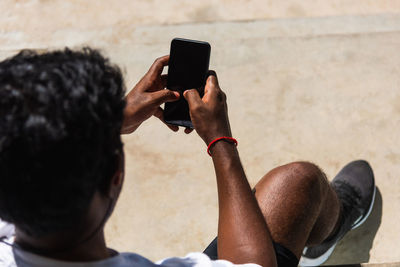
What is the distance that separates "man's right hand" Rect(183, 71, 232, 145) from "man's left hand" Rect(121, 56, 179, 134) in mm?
115

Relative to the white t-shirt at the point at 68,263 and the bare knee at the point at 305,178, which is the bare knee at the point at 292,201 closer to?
the bare knee at the point at 305,178

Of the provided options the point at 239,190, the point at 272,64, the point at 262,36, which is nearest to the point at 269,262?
the point at 239,190

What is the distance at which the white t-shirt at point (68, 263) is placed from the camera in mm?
766

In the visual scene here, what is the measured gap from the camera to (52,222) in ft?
2.31

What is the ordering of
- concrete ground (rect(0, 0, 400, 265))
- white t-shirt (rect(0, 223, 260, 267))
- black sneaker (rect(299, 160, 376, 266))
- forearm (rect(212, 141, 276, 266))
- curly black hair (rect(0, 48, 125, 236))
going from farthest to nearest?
concrete ground (rect(0, 0, 400, 265)) < black sneaker (rect(299, 160, 376, 266)) < forearm (rect(212, 141, 276, 266)) < white t-shirt (rect(0, 223, 260, 267)) < curly black hair (rect(0, 48, 125, 236))

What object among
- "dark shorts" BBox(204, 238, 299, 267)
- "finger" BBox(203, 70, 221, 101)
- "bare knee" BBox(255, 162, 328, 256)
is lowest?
"dark shorts" BBox(204, 238, 299, 267)

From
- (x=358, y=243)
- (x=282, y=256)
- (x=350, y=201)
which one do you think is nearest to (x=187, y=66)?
(x=282, y=256)

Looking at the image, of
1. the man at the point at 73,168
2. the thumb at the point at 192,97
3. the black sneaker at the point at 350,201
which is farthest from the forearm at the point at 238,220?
the black sneaker at the point at 350,201

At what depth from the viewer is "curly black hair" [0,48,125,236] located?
2.07 feet

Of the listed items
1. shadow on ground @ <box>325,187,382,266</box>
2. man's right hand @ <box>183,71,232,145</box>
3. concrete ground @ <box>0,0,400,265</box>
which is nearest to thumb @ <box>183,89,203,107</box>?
man's right hand @ <box>183,71,232,145</box>

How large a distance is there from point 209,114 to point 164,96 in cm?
20

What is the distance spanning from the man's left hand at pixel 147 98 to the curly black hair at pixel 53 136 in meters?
0.54

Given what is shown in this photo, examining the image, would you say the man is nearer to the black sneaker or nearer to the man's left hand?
the man's left hand

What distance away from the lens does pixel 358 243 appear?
1800 mm
